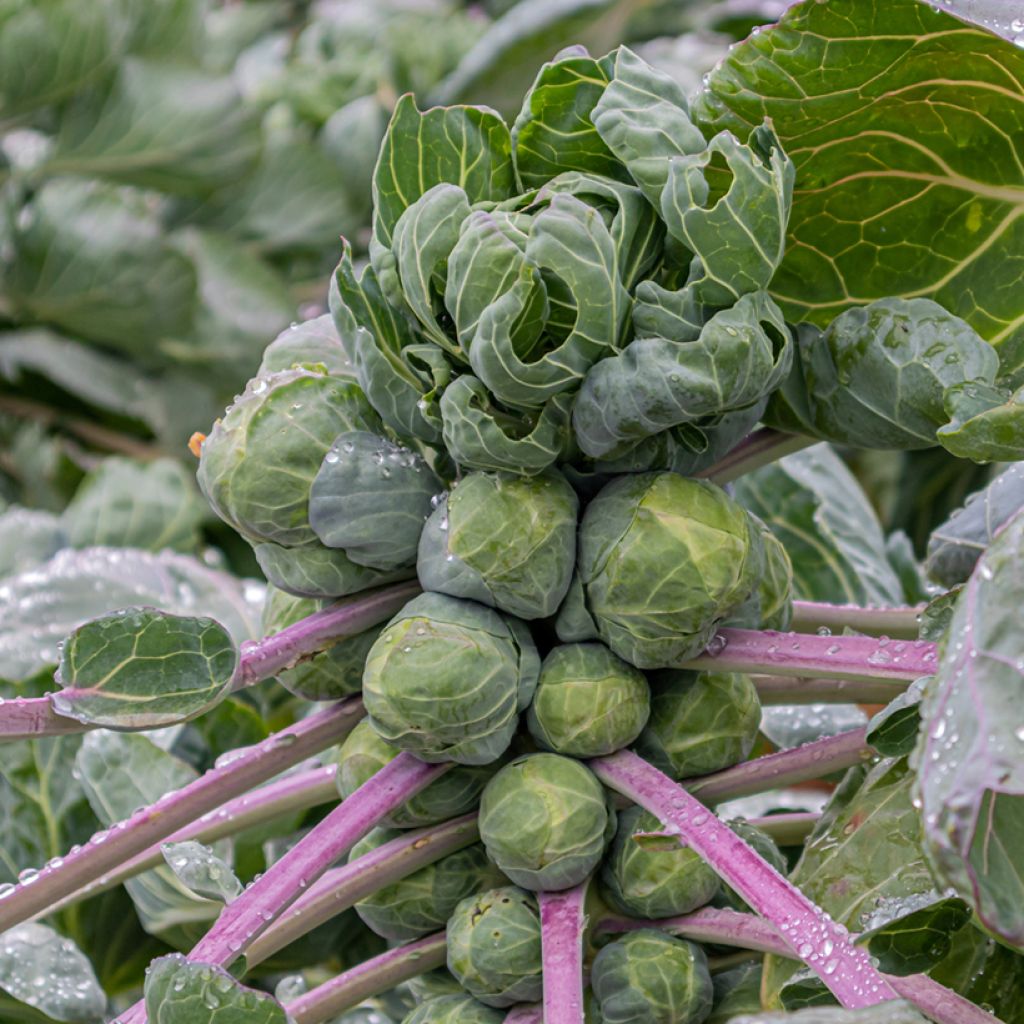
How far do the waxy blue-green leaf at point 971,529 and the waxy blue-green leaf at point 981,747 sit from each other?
248mm

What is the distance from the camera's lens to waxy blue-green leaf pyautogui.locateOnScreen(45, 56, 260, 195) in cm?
238

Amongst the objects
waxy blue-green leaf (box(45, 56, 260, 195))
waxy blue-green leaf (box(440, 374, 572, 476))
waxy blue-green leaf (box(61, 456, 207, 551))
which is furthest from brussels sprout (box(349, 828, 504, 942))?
waxy blue-green leaf (box(45, 56, 260, 195))

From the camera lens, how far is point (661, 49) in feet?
9.09

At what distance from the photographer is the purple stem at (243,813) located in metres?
0.77

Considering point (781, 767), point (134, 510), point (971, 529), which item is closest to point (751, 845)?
point (781, 767)

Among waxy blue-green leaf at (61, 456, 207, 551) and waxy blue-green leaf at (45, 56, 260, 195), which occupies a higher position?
waxy blue-green leaf at (45, 56, 260, 195)

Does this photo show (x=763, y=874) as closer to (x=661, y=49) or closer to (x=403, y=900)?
(x=403, y=900)

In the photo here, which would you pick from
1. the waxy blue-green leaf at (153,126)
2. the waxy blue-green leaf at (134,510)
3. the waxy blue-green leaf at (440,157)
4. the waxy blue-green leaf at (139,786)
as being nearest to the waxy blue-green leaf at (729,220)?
the waxy blue-green leaf at (440,157)

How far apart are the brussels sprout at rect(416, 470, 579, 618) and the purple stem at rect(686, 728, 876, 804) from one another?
0.45 feet

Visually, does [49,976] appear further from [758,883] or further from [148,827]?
[758,883]

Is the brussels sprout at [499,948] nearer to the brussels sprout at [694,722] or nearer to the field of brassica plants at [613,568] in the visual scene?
the field of brassica plants at [613,568]

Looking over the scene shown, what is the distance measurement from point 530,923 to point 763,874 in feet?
0.44

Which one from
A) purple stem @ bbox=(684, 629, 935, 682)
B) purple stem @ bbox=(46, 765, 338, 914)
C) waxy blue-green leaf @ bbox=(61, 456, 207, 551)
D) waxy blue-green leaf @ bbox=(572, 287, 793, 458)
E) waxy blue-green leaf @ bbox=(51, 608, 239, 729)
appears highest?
waxy blue-green leaf @ bbox=(572, 287, 793, 458)

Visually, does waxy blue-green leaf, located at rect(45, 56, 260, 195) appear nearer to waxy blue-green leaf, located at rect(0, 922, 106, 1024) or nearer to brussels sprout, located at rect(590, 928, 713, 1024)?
waxy blue-green leaf, located at rect(0, 922, 106, 1024)
